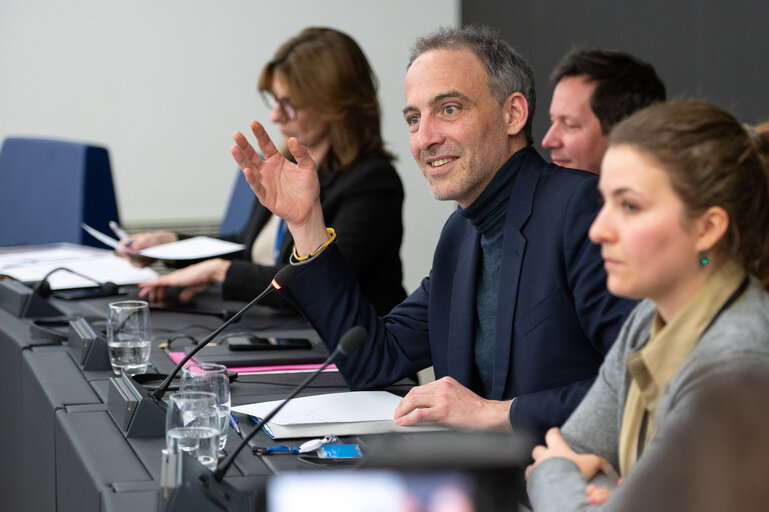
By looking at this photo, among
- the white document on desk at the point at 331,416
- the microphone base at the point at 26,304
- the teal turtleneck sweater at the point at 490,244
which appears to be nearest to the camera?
the white document on desk at the point at 331,416

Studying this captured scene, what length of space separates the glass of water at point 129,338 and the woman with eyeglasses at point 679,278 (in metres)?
1.01

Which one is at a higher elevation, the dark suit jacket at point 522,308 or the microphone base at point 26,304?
the dark suit jacket at point 522,308

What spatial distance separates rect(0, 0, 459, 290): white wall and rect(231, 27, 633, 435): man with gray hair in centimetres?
310

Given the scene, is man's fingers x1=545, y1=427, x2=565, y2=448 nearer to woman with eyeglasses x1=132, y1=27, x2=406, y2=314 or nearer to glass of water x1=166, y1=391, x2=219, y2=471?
glass of water x1=166, y1=391, x2=219, y2=471

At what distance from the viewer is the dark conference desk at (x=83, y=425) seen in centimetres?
131

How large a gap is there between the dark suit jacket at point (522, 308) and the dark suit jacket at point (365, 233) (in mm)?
676

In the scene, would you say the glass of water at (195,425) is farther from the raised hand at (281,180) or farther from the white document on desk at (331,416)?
the raised hand at (281,180)

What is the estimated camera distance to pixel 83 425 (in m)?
1.53

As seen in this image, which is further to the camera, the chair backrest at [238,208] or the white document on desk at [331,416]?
the chair backrest at [238,208]

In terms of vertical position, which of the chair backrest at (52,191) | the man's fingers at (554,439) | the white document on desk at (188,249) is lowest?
the chair backrest at (52,191)

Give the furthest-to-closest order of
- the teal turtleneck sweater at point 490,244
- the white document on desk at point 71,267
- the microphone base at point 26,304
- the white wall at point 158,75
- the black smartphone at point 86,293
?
1. the white wall at point 158,75
2. the white document on desk at point 71,267
3. the black smartphone at point 86,293
4. the microphone base at point 26,304
5. the teal turtleneck sweater at point 490,244

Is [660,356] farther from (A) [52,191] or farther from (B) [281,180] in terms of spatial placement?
(A) [52,191]

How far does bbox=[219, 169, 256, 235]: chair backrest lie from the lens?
374 cm

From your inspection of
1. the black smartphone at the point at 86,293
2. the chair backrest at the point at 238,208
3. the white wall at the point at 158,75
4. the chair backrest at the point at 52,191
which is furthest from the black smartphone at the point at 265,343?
the white wall at the point at 158,75
